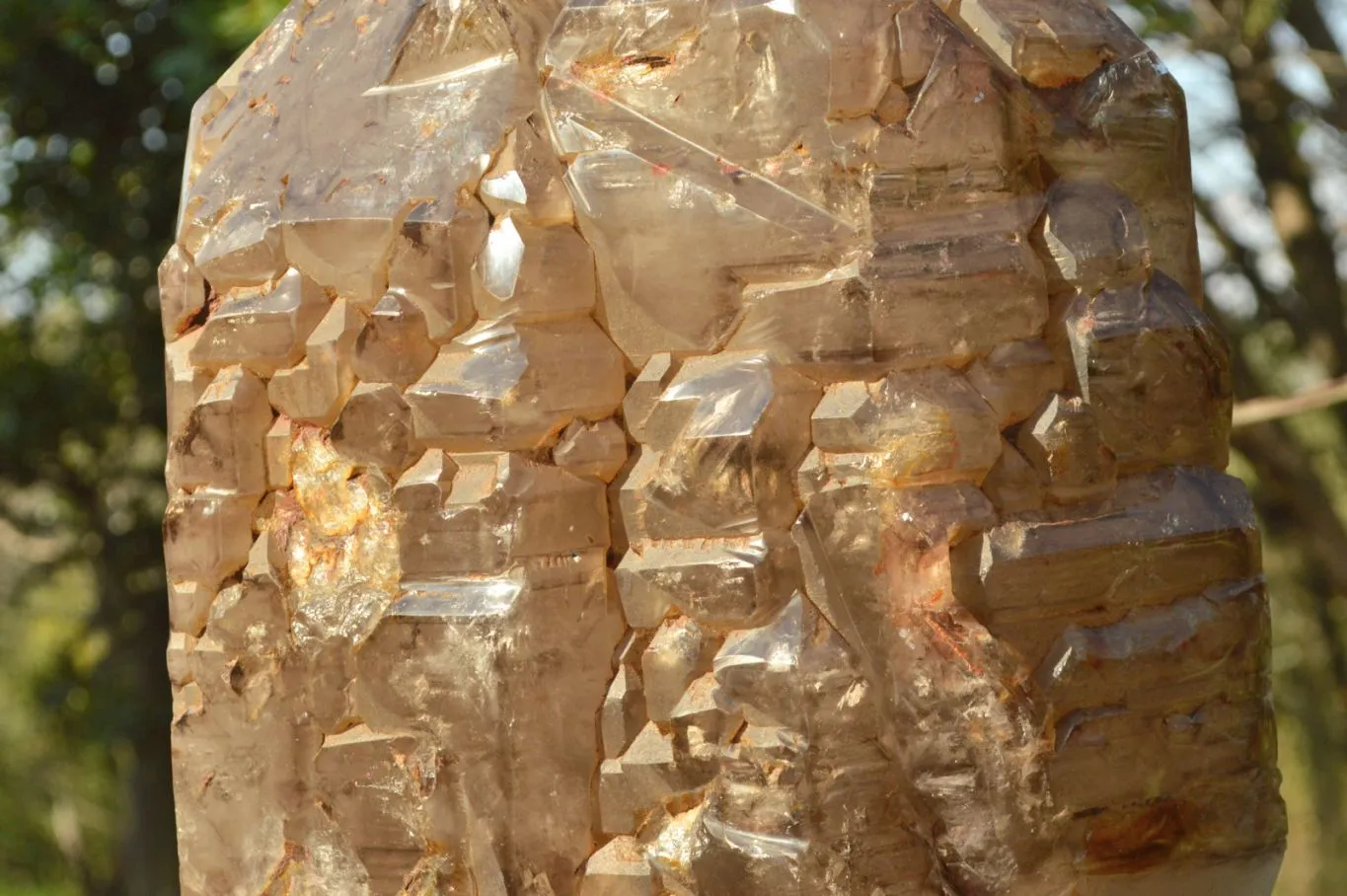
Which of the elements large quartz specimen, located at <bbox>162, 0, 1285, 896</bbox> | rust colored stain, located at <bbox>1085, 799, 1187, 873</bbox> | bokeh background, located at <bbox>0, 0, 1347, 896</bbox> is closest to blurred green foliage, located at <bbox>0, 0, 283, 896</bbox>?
bokeh background, located at <bbox>0, 0, 1347, 896</bbox>

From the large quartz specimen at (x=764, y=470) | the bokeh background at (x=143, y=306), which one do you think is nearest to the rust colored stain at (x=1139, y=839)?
the large quartz specimen at (x=764, y=470)

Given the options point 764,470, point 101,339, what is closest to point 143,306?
point 101,339

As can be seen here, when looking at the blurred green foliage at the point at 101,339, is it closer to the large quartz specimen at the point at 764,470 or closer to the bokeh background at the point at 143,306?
the bokeh background at the point at 143,306

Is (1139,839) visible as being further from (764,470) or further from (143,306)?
(143,306)

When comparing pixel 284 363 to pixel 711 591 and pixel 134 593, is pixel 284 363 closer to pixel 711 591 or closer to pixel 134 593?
pixel 711 591

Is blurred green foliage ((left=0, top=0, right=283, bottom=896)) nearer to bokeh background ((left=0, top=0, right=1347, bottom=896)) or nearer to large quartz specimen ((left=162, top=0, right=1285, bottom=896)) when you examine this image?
bokeh background ((left=0, top=0, right=1347, bottom=896))
